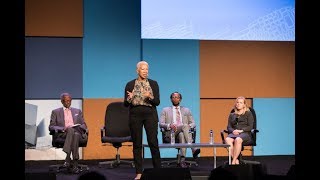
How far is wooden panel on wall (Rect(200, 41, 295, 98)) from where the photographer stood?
921cm

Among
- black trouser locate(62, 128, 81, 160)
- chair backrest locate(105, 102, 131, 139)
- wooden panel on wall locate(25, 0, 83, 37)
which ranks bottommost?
black trouser locate(62, 128, 81, 160)

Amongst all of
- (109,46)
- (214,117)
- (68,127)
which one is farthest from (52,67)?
(214,117)

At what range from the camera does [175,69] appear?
906 cm

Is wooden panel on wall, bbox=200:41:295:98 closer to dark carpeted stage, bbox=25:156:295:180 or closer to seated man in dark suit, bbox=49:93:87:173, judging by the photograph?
dark carpeted stage, bbox=25:156:295:180

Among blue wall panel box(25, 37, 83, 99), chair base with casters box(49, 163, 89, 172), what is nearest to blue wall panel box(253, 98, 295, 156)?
blue wall panel box(25, 37, 83, 99)

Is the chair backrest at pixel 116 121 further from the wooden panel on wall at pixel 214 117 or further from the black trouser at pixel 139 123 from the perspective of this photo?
the black trouser at pixel 139 123

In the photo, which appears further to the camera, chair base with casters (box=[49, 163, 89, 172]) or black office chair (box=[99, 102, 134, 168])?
black office chair (box=[99, 102, 134, 168])

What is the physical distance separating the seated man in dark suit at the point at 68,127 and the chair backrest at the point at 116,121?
55cm

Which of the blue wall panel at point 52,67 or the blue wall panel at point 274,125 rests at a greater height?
the blue wall panel at point 52,67

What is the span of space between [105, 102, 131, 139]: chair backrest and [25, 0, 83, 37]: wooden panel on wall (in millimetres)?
1508

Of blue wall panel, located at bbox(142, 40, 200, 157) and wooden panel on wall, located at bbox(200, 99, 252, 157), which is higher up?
blue wall panel, located at bbox(142, 40, 200, 157)

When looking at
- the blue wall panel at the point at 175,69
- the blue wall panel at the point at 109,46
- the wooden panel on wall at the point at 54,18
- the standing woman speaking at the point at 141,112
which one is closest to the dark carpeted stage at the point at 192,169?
the standing woman speaking at the point at 141,112

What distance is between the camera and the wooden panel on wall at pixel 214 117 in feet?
30.0

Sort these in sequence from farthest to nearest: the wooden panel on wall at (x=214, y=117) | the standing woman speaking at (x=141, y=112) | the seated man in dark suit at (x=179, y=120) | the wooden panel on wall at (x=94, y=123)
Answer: the wooden panel on wall at (x=214, y=117), the wooden panel on wall at (x=94, y=123), the seated man in dark suit at (x=179, y=120), the standing woman speaking at (x=141, y=112)
